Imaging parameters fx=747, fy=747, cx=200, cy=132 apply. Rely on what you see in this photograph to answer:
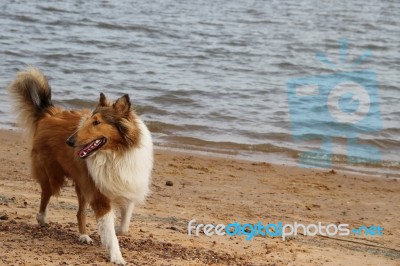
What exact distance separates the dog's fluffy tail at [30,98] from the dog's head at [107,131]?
908mm

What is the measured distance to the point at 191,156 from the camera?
32.0ft

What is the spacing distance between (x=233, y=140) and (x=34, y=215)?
4.87 metres

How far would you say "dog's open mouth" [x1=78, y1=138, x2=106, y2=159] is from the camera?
545 centimetres

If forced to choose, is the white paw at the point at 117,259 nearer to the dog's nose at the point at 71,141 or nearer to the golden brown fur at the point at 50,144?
the golden brown fur at the point at 50,144

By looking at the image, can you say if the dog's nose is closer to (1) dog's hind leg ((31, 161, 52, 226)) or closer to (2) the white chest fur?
(2) the white chest fur

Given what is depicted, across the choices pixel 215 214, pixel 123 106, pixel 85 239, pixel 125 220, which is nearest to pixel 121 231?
pixel 125 220

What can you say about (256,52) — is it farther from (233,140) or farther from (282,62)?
(233,140)

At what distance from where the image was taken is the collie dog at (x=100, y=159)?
548 centimetres

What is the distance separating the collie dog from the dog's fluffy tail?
87mm

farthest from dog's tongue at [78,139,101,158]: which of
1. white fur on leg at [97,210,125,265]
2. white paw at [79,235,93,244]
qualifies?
white paw at [79,235,93,244]

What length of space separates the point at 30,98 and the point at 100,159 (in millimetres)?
1161

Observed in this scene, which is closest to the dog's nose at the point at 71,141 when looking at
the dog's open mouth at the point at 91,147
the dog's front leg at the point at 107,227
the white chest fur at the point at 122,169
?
the dog's open mouth at the point at 91,147

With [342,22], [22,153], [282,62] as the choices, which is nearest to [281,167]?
[22,153]

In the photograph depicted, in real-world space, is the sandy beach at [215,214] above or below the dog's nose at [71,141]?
below
